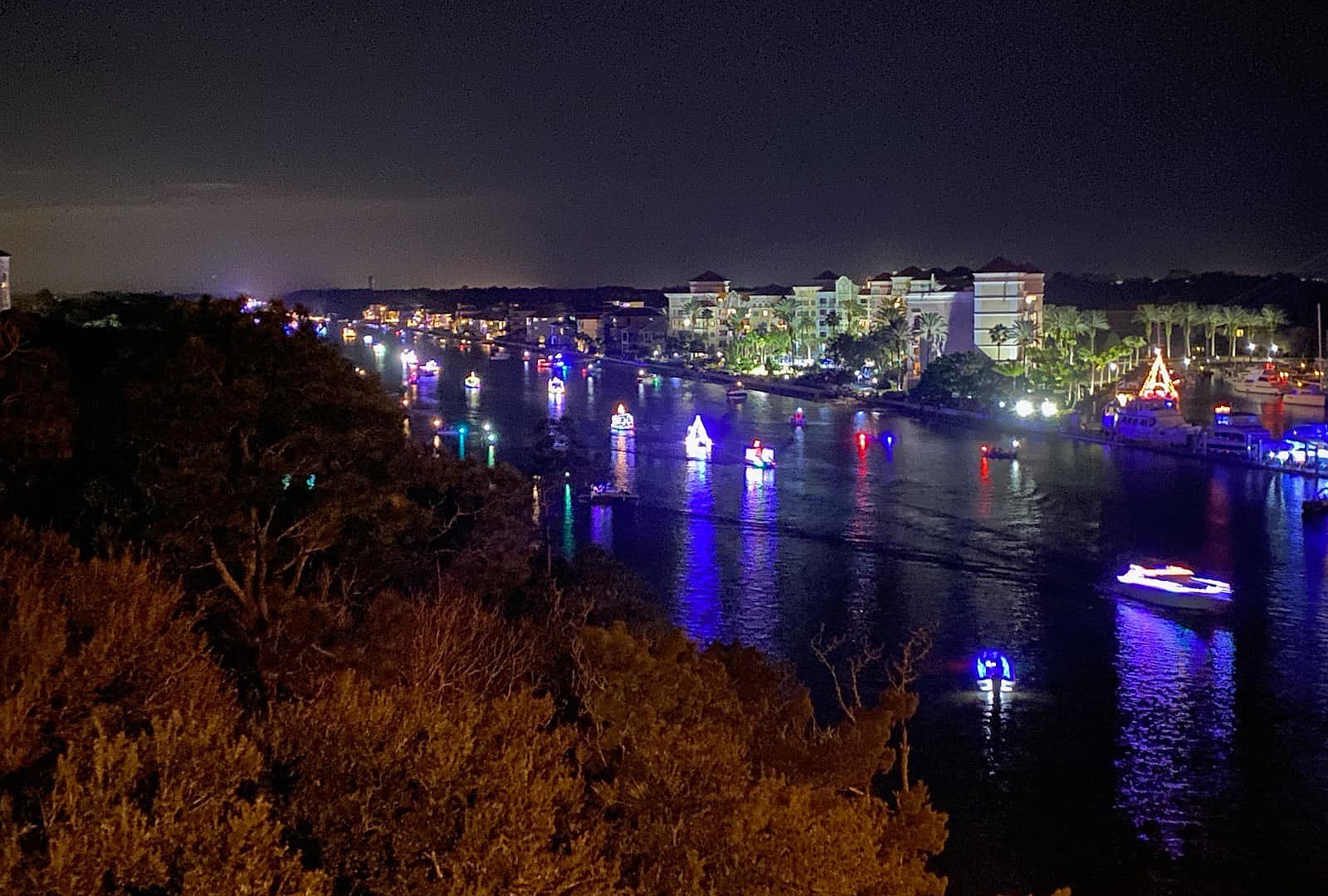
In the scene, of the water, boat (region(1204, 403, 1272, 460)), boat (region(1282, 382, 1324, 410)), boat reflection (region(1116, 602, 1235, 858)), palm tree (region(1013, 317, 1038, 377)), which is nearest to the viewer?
the water

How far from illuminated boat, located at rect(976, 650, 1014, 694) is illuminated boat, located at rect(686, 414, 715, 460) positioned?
10517mm

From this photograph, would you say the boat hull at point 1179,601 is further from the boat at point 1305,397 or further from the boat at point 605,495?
the boat at point 1305,397

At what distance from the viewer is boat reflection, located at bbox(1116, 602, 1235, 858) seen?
627cm

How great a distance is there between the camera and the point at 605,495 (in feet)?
48.0

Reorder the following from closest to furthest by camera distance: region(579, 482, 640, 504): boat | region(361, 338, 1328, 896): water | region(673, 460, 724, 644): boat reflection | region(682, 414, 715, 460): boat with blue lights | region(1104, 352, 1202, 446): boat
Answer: region(361, 338, 1328, 896): water, region(673, 460, 724, 644): boat reflection, region(579, 482, 640, 504): boat, region(682, 414, 715, 460): boat with blue lights, region(1104, 352, 1202, 446): boat

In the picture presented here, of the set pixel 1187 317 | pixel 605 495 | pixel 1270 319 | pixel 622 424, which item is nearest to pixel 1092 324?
pixel 1187 317

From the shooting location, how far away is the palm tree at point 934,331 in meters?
30.6

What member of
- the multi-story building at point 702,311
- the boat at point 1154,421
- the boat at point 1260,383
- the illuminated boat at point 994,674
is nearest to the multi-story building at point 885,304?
the multi-story building at point 702,311

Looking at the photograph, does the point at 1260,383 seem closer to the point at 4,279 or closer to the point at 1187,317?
the point at 1187,317

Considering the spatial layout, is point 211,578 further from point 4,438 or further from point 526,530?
point 526,530

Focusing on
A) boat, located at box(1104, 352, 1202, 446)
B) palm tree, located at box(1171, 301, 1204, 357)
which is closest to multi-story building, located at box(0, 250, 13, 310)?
boat, located at box(1104, 352, 1202, 446)

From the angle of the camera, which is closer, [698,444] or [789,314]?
[698,444]

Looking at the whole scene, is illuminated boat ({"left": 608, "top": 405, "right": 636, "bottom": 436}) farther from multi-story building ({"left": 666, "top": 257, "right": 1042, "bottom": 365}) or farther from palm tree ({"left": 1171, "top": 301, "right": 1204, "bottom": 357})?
palm tree ({"left": 1171, "top": 301, "right": 1204, "bottom": 357})

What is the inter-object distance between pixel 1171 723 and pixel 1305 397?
65.8 ft
